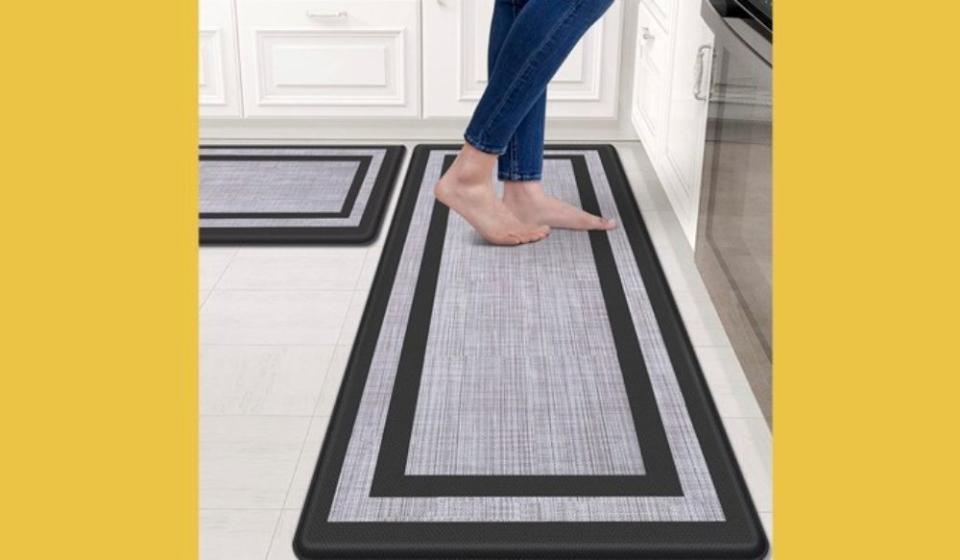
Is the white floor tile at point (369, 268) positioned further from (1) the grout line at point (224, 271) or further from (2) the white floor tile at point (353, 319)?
(1) the grout line at point (224, 271)

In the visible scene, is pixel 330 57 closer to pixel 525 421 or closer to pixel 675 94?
pixel 675 94

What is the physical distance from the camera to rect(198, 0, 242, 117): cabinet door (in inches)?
113

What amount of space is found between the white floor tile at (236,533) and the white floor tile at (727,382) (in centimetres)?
70

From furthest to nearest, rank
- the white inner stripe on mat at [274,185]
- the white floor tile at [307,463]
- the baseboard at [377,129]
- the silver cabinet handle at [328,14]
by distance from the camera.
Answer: the baseboard at [377,129]
the silver cabinet handle at [328,14]
the white inner stripe on mat at [274,185]
the white floor tile at [307,463]

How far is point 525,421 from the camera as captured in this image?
153 cm

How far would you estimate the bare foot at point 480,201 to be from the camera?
6.65 ft

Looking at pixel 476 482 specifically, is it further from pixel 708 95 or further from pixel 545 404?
pixel 708 95

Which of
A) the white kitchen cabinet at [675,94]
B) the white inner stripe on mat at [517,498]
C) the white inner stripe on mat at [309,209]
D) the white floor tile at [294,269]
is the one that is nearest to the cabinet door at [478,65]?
the white kitchen cabinet at [675,94]

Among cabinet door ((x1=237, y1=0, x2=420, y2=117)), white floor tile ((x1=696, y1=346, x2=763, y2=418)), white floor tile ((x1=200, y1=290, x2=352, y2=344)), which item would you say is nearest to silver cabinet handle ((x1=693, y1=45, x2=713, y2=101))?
white floor tile ((x1=696, y1=346, x2=763, y2=418))

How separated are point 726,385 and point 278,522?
746mm

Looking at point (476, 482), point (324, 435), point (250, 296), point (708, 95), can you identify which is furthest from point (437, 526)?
point (708, 95)

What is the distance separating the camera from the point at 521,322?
1854 mm

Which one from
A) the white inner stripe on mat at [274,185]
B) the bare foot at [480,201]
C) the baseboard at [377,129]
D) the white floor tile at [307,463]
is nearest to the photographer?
the white floor tile at [307,463]

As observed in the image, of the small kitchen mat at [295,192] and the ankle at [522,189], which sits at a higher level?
the ankle at [522,189]
